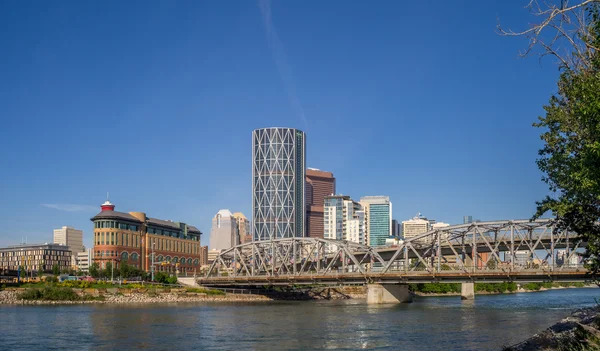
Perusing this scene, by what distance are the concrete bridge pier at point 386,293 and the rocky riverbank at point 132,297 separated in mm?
35607

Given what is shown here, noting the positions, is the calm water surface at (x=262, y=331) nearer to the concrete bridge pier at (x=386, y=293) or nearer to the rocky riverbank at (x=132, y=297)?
the rocky riverbank at (x=132, y=297)

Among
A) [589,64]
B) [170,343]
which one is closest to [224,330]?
[170,343]

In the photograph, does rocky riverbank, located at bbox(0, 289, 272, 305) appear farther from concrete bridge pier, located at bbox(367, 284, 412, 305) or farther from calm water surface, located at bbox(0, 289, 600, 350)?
concrete bridge pier, located at bbox(367, 284, 412, 305)

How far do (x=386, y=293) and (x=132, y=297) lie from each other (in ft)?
163

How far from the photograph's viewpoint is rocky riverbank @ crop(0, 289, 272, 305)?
121569 mm

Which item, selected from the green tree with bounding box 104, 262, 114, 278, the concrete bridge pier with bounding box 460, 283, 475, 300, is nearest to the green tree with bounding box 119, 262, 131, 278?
the green tree with bounding box 104, 262, 114, 278

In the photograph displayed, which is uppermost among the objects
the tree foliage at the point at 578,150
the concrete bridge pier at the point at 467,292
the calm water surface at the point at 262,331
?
the tree foliage at the point at 578,150

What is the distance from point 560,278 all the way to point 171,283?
93293 mm

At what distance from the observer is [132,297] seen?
134125 millimetres

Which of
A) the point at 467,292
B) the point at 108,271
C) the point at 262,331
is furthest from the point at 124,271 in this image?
the point at 262,331

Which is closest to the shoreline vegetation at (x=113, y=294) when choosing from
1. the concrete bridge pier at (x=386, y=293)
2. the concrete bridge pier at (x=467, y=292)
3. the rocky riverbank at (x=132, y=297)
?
the rocky riverbank at (x=132, y=297)

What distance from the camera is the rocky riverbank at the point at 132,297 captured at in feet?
399

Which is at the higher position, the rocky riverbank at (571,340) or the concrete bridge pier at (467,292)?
the rocky riverbank at (571,340)

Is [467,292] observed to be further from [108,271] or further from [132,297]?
[108,271]
